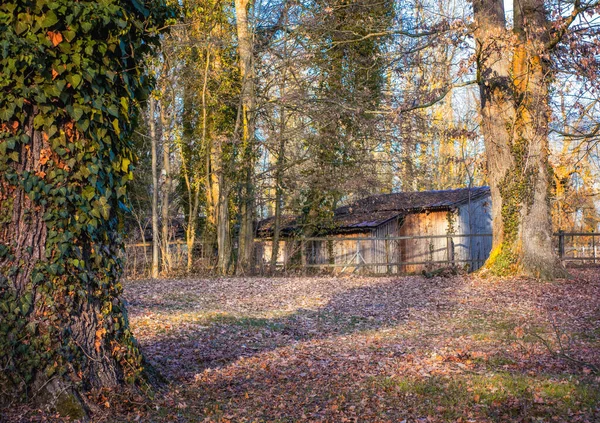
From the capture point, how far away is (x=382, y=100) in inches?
882

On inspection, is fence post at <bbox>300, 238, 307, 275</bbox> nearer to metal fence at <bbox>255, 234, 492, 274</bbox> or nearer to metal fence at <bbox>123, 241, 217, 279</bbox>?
metal fence at <bbox>255, 234, 492, 274</bbox>

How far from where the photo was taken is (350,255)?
2681 cm

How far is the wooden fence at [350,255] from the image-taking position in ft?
74.6

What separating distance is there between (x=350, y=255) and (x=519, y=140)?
11.3 m

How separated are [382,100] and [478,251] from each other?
10.9 m

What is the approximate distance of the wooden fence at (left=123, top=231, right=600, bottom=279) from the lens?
74.6 ft

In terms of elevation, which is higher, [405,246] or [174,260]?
[405,246]

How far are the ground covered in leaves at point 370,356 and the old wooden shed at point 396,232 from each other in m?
11.9

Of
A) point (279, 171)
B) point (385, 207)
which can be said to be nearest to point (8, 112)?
point (279, 171)

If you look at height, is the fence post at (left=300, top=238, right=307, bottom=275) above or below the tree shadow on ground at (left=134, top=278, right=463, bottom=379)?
above

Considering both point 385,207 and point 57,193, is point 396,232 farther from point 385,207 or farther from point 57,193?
point 57,193

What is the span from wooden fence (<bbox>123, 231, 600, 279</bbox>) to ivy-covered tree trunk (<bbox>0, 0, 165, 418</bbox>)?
16699 millimetres

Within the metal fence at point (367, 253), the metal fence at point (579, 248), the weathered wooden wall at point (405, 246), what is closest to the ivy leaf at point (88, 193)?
the metal fence at point (367, 253)

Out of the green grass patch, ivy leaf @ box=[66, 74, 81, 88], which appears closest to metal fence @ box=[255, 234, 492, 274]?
the green grass patch
